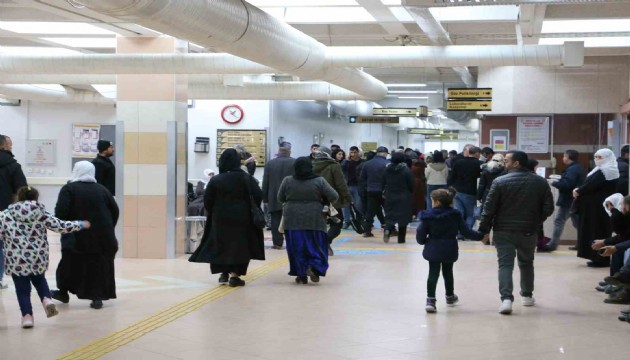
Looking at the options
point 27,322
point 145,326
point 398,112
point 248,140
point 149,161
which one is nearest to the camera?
point 27,322

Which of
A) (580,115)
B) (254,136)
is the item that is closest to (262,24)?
(580,115)

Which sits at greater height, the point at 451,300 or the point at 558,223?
the point at 558,223

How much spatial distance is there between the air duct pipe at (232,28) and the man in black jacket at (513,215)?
115 inches

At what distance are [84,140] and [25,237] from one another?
15185mm

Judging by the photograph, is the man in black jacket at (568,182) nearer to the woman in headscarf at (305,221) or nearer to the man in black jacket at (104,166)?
the woman in headscarf at (305,221)

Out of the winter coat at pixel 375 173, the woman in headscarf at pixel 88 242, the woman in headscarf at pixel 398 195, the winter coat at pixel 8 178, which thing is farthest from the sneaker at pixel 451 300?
the winter coat at pixel 375 173

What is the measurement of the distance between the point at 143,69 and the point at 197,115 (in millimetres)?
10060

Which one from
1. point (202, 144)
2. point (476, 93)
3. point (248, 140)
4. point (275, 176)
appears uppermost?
point (476, 93)

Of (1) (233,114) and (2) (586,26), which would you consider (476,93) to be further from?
(1) (233,114)

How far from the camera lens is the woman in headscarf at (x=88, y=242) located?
900cm

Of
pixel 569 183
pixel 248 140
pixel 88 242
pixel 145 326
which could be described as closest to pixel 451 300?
pixel 145 326

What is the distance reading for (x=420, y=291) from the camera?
1030 centimetres

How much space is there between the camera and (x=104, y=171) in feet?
40.2

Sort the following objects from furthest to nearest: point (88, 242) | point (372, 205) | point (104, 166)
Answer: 1. point (372, 205)
2. point (104, 166)
3. point (88, 242)
